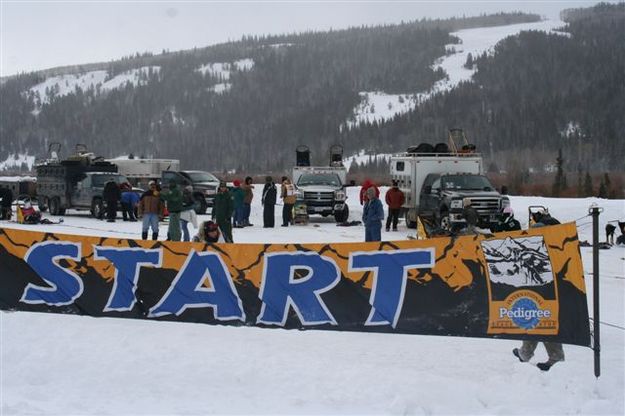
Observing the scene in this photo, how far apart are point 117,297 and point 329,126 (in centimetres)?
15838

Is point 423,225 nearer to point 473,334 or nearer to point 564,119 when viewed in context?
point 473,334

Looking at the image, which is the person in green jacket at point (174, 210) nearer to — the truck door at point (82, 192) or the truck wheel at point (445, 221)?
the truck wheel at point (445, 221)

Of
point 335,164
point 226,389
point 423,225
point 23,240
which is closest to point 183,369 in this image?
point 226,389

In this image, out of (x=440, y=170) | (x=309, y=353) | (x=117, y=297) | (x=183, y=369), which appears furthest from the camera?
(x=440, y=170)

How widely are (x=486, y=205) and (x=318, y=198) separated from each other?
686 cm

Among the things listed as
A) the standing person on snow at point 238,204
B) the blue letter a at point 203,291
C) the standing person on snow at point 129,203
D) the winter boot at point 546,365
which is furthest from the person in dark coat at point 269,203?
the winter boot at point 546,365

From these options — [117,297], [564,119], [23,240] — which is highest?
[564,119]

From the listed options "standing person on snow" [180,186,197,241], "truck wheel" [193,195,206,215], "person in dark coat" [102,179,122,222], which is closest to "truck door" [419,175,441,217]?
"standing person on snow" [180,186,197,241]

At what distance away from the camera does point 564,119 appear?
14225 cm

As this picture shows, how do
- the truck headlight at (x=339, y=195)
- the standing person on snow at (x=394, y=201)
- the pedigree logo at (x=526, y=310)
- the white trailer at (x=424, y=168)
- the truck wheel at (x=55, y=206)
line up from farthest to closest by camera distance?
the truck wheel at (x=55, y=206) < the truck headlight at (x=339, y=195) < the white trailer at (x=424, y=168) < the standing person on snow at (x=394, y=201) < the pedigree logo at (x=526, y=310)

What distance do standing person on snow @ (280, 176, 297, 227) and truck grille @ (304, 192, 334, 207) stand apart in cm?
96

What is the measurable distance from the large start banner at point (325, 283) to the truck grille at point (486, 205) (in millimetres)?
13319

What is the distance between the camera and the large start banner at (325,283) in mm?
8039

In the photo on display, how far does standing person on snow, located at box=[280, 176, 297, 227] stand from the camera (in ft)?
81.0
